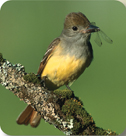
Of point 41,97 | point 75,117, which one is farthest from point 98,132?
point 41,97

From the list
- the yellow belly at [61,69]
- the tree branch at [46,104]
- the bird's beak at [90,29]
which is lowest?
the tree branch at [46,104]

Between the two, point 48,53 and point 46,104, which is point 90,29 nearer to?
point 48,53

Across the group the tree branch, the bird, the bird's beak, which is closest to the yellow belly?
the bird

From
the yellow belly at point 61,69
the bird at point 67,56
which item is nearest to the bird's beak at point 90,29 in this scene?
the bird at point 67,56

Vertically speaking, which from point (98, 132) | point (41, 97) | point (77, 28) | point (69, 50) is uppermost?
point (77, 28)

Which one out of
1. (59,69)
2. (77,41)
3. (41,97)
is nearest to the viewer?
(41,97)

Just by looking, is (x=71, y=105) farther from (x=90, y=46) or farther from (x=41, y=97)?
(x=90, y=46)

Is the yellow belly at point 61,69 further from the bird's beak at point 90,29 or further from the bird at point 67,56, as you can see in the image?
the bird's beak at point 90,29
